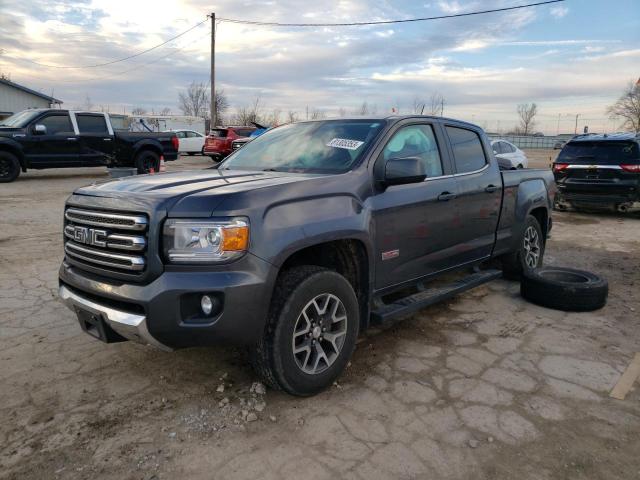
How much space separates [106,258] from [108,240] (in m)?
0.11

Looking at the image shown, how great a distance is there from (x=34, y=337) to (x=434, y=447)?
3.24 metres

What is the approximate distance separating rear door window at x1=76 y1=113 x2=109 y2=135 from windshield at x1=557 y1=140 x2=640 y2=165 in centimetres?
1248

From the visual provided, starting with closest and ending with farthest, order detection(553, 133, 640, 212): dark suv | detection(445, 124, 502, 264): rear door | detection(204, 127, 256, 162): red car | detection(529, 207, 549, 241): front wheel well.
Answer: detection(445, 124, 502, 264): rear door, detection(529, 207, 549, 241): front wheel well, detection(553, 133, 640, 212): dark suv, detection(204, 127, 256, 162): red car

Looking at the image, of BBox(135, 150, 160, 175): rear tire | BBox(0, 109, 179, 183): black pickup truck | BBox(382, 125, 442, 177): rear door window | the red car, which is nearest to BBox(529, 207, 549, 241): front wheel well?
BBox(382, 125, 442, 177): rear door window

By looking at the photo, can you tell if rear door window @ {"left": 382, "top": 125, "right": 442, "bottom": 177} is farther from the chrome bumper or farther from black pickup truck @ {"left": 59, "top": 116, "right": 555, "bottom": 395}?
the chrome bumper

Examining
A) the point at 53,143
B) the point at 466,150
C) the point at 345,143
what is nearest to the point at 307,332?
the point at 345,143

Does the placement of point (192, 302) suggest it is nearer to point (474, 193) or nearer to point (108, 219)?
point (108, 219)

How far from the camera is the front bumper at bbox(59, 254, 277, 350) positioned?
2643mm

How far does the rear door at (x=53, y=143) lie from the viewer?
1354 cm

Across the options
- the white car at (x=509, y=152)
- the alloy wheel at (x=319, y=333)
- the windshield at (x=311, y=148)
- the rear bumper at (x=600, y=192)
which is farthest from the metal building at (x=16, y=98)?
the alloy wheel at (x=319, y=333)

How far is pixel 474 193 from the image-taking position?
454 centimetres

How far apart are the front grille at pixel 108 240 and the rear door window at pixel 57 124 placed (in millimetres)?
12435

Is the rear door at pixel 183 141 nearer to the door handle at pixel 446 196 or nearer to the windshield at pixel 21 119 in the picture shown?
the windshield at pixel 21 119

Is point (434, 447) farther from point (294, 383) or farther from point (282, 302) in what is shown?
point (282, 302)
